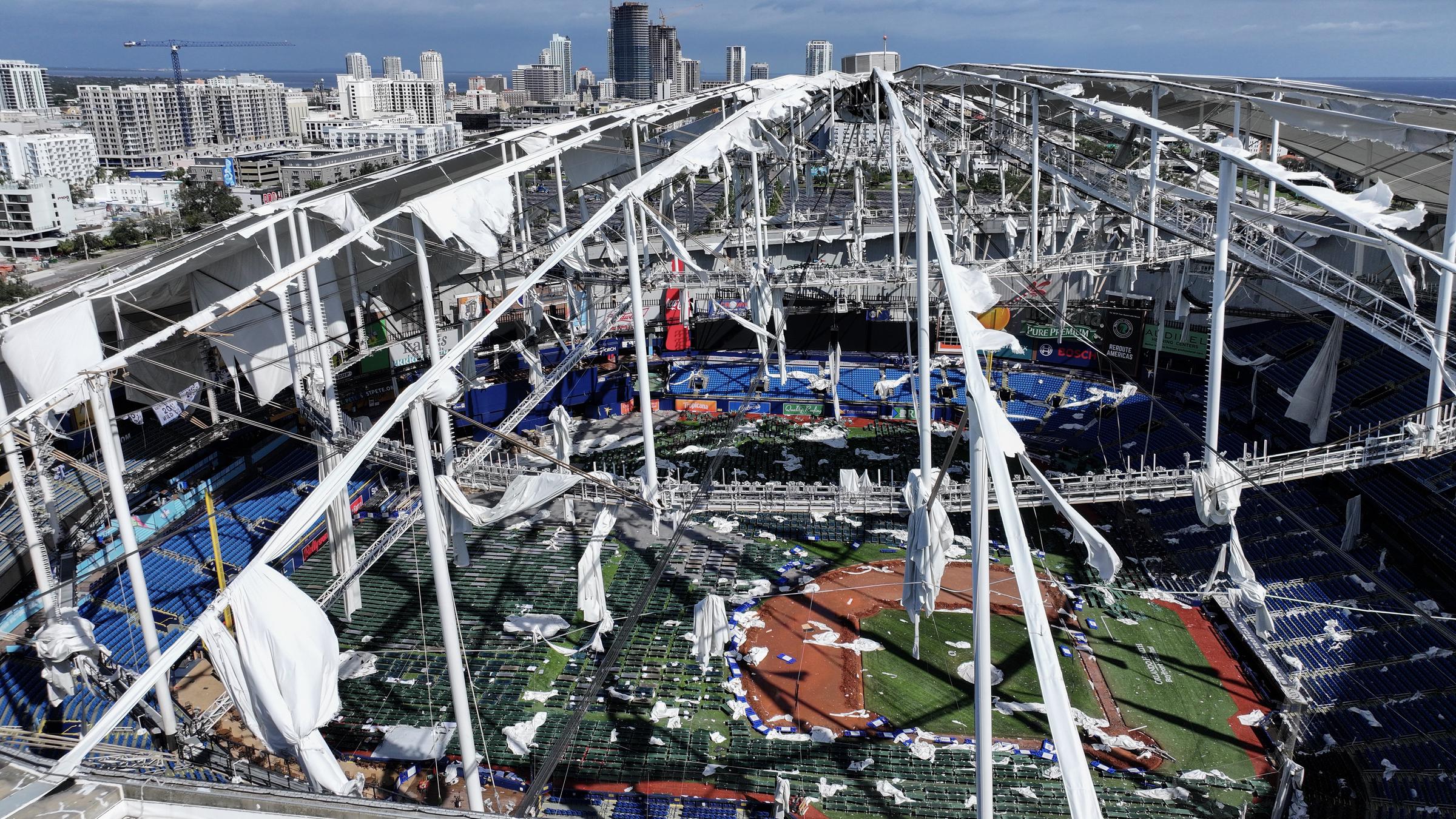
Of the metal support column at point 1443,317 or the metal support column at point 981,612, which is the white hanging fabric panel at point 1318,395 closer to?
the metal support column at point 1443,317

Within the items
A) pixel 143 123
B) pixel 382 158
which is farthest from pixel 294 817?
pixel 143 123

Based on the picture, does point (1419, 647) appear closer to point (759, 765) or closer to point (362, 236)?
point (759, 765)

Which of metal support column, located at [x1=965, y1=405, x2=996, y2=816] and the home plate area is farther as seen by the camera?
the home plate area

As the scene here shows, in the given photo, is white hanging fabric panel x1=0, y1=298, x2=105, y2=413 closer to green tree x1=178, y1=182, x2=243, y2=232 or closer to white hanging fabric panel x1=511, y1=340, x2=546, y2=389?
white hanging fabric panel x1=511, y1=340, x2=546, y2=389

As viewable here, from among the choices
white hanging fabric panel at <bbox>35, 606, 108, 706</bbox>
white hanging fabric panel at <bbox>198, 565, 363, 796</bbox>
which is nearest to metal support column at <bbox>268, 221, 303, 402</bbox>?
white hanging fabric panel at <bbox>35, 606, 108, 706</bbox>

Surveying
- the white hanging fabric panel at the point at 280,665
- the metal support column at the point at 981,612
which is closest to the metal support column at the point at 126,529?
the white hanging fabric panel at the point at 280,665

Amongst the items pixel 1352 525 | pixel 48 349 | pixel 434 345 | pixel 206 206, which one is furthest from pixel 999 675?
pixel 206 206

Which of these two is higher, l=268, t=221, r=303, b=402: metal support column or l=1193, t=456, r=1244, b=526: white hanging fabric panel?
l=268, t=221, r=303, b=402: metal support column
